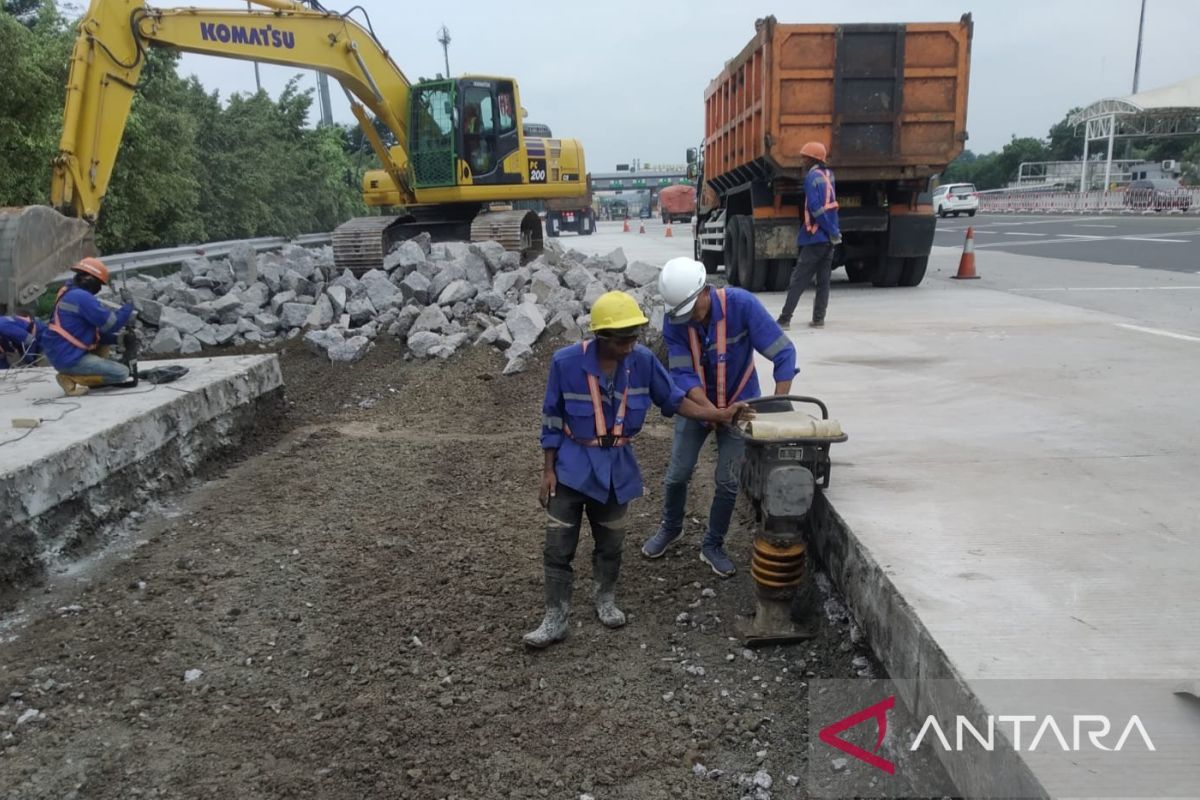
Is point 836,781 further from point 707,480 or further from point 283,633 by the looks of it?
point 707,480

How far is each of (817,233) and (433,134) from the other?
6.85 m

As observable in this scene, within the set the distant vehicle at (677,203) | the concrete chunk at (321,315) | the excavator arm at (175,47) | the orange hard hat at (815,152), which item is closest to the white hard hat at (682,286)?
the orange hard hat at (815,152)

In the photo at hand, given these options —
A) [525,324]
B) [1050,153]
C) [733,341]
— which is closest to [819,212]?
[525,324]

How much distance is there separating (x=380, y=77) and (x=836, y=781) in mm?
11635

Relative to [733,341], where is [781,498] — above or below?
below

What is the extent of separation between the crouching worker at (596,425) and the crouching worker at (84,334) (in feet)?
13.3

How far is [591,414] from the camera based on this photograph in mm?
3533

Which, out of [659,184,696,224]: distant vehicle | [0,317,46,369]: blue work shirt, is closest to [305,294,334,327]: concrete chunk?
[0,317,46,369]: blue work shirt

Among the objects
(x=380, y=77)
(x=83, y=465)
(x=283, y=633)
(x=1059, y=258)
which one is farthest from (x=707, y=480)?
(x=1059, y=258)

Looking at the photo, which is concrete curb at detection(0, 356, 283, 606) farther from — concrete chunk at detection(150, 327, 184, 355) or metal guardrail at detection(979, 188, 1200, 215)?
metal guardrail at detection(979, 188, 1200, 215)

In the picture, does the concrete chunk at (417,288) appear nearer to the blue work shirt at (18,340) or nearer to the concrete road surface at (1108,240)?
the blue work shirt at (18,340)

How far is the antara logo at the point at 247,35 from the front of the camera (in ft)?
32.1

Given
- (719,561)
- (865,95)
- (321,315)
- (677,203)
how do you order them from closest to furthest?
(719,561)
(865,95)
(321,315)
(677,203)

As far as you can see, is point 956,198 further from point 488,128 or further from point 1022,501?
point 1022,501
